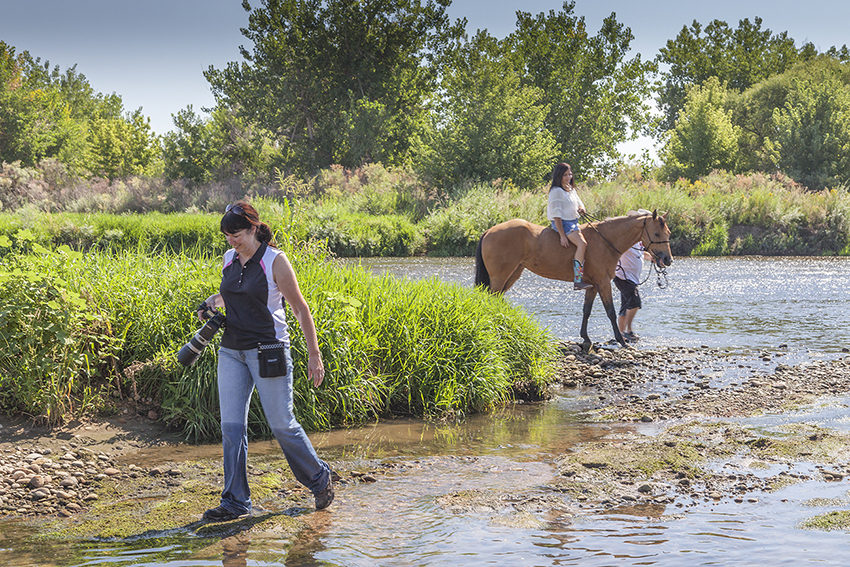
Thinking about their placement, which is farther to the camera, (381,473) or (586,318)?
(586,318)

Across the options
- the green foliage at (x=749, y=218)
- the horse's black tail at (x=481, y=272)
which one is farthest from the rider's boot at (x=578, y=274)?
the green foliage at (x=749, y=218)

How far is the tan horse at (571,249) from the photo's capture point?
41.6 ft

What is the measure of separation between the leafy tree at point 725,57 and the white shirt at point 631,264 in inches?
2481

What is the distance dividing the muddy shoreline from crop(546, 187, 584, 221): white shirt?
4.42 m

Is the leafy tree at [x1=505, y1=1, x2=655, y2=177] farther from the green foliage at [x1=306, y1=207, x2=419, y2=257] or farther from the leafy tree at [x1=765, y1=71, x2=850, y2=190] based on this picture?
the green foliage at [x1=306, y1=207, x2=419, y2=257]

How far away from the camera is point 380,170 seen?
133 feet

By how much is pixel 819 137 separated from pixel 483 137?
19.1 m

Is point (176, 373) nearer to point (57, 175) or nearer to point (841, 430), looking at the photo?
point (841, 430)

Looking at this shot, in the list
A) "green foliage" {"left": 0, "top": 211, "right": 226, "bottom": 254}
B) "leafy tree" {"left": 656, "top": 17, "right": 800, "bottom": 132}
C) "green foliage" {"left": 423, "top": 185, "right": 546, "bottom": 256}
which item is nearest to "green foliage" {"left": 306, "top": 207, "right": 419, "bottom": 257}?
"green foliage" {"left": 423, "top": 185, "right": 546, "bottom": 256}

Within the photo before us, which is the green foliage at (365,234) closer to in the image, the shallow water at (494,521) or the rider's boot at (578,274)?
the rider's boot at (578,274)

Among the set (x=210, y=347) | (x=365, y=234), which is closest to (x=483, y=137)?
(x=365, y=234)

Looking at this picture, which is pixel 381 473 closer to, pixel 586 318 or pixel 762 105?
pixel 586 318

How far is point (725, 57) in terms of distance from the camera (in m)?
73.0

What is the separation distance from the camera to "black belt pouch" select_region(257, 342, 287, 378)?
5027 mm
